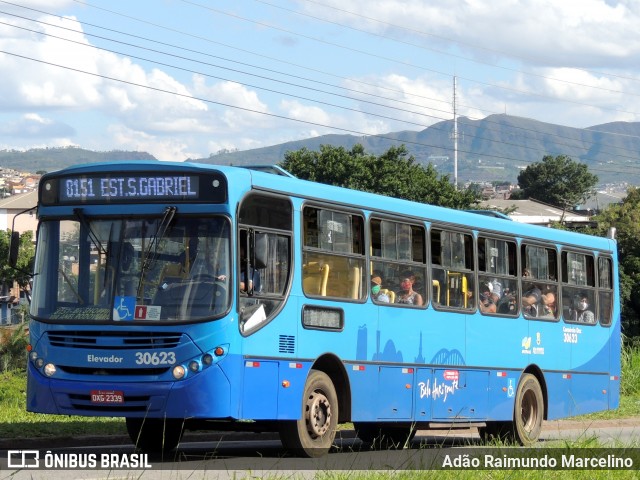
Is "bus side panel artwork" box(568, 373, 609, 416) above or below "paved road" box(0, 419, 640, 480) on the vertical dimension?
above

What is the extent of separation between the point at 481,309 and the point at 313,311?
4567mm

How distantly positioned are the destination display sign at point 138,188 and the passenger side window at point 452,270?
15.0ft

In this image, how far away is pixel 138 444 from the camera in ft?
47.8

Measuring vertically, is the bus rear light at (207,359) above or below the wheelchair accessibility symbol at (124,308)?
below

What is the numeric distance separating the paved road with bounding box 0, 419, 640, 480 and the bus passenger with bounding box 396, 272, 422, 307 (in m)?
1.81

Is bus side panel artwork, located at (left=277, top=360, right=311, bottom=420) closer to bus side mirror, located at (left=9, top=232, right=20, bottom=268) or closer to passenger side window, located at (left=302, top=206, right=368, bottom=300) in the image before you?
passenger side window, located at (left=302, top=206, right=368, bottom=300)

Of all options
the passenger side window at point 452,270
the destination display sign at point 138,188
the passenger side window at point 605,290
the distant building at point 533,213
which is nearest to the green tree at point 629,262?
the distant building at point 533,213

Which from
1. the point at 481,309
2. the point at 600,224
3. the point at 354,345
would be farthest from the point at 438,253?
the point at 600,224

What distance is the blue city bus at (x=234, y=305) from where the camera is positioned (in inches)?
499

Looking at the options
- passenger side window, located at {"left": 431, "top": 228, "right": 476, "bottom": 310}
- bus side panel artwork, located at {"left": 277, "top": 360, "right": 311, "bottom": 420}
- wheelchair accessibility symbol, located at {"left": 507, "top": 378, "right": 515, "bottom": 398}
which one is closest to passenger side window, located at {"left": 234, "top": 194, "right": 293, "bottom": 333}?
Answer: bus side panel artwork, located at {"left": 277, "top": 360, "right": 311, "bottom": 420}

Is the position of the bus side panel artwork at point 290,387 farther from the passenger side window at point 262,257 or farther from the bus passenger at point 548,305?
the bus passenger at point 548,305

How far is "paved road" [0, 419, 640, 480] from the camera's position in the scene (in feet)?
37.4

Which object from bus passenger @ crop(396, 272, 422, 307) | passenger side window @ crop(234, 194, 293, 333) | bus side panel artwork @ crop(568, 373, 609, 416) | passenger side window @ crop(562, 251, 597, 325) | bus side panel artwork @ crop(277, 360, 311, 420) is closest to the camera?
passenger side window @ crop(234, 194, 293, 333)
